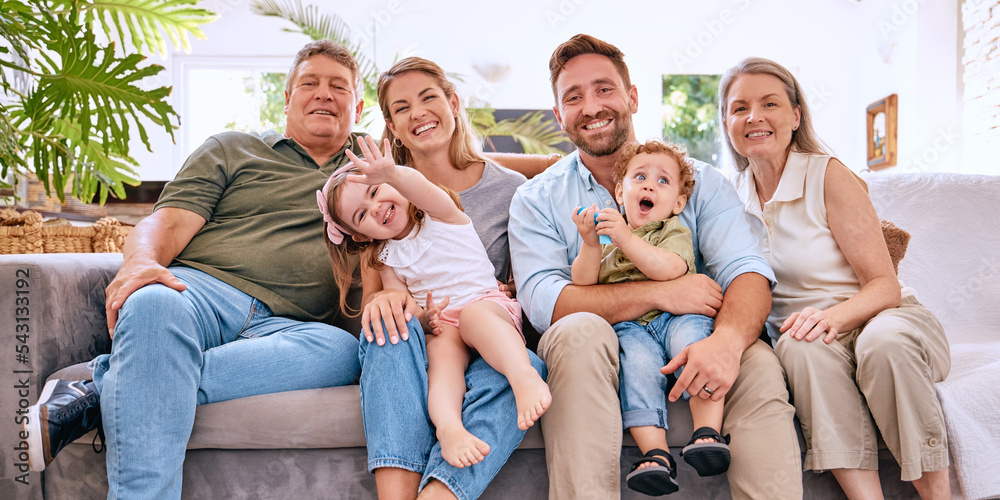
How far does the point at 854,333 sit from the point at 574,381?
26.0 inches

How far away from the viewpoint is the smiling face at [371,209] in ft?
4.98

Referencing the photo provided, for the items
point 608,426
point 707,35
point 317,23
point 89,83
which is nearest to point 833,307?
point 608,426

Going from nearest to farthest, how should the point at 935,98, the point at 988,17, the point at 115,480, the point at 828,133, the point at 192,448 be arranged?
the point at 115,480 < the point at 192,448 < the point at 988,17 < the point at 935,98 < the point at 828,133

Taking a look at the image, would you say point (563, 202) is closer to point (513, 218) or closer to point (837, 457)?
point (513, 218)

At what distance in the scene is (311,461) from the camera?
1.36 meters

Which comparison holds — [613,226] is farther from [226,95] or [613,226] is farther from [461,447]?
[226,95]

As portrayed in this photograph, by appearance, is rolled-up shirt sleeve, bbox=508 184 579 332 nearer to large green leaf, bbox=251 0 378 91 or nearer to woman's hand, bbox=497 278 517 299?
woman's hand, bbox=497 278 517 299

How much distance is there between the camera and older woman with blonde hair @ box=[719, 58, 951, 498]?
4.11 feet

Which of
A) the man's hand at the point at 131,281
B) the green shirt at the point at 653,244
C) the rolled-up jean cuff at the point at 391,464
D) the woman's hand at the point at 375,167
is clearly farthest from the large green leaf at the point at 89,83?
the green shirt at the point at 653,244

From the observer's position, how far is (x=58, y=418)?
120 centimetres

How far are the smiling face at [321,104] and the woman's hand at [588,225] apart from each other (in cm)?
89

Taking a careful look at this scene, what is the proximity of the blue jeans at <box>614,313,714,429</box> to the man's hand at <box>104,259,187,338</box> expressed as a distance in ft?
3.13

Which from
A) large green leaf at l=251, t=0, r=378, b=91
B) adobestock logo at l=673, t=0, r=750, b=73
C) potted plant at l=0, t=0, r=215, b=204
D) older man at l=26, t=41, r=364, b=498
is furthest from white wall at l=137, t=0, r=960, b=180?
older man at l=26, t=41, r=364, b=498

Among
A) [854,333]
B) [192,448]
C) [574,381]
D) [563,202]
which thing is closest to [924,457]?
[854,333]
